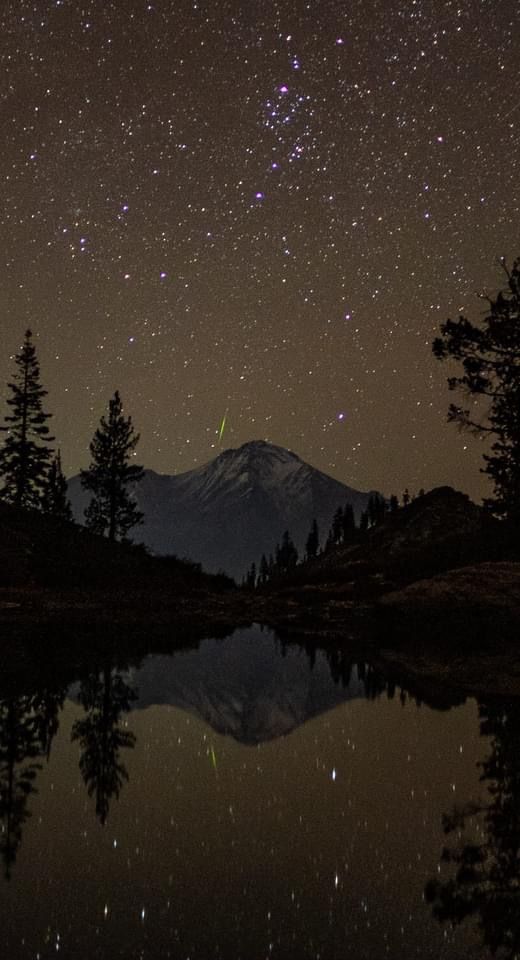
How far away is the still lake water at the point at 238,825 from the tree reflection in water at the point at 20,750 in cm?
2

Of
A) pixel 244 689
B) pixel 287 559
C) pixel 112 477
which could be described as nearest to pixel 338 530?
pixel 287 559

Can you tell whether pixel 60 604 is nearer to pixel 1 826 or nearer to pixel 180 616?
pixel 180 616

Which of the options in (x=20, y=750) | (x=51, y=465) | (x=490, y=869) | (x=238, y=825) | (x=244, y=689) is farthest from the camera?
(x=51, y=465)

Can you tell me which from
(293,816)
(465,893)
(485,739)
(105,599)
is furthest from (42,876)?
(105,599)

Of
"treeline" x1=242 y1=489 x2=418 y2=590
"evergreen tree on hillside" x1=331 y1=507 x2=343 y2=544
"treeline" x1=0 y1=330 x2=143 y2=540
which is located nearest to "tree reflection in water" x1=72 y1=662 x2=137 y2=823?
"treeline" x1=0 y1=330 x2=143 y2=540

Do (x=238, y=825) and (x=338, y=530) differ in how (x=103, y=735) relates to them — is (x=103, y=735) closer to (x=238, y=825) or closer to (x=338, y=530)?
(x=238, y=825)

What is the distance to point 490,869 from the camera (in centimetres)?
350

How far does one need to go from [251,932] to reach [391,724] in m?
4.55

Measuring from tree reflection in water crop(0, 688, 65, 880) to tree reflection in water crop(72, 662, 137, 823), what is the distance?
1.07 ft

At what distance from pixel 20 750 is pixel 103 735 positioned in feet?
3.00

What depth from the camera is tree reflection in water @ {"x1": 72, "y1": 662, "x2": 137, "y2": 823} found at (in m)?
4.88

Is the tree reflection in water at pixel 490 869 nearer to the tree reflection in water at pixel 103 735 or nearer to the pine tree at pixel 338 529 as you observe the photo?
the tree reflection in water at pixel 103 735

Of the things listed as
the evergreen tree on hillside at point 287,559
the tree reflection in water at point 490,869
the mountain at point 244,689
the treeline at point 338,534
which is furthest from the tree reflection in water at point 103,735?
the evergreen tree on hillside at point 287,559

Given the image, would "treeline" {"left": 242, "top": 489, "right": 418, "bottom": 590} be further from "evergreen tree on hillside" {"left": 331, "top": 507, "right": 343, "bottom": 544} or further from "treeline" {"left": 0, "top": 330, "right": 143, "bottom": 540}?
"treeline" {"left": 0, "top": 330, "right": 143, "bottom": 540}
